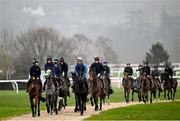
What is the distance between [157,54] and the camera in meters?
109

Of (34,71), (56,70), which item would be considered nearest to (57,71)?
(56,70)

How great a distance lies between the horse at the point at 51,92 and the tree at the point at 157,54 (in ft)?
251

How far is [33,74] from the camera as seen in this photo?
2962 centimetres

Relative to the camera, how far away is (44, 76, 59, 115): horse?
30312 millimetres

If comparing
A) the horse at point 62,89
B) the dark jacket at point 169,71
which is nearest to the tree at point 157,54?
the dark jacket at point 169,71

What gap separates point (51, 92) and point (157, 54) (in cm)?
7966

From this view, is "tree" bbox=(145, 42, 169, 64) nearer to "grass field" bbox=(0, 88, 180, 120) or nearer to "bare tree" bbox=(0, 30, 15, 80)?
"bare tree" bbox=(0, 30, 15, 80)

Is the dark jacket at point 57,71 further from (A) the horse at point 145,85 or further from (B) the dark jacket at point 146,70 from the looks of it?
(A) the horse at point 145,85

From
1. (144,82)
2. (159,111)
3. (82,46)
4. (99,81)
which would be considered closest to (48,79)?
(99,81)

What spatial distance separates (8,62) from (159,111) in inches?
2585

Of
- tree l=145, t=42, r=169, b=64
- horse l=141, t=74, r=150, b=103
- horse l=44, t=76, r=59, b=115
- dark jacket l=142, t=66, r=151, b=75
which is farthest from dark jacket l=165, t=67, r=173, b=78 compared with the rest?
tree l=145, t=42, r=169, b=64

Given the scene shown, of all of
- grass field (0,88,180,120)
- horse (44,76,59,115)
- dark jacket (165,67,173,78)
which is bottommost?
grass field (0,88,180,120)

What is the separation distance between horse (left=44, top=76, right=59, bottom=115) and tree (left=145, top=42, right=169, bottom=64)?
251 ft

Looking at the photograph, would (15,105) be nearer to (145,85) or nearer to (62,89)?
(62,89)
